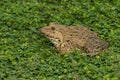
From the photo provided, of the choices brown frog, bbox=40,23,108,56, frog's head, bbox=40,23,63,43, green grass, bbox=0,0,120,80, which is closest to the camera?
green grass, bbox=0,0,120,80

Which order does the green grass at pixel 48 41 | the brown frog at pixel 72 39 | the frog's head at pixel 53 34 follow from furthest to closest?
the frog's head at pixel 53 34
the brown frog at pixel 72 39
the green grass at pixel 48 41

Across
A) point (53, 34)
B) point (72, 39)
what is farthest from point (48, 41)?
point (72, 39)

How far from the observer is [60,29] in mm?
8242

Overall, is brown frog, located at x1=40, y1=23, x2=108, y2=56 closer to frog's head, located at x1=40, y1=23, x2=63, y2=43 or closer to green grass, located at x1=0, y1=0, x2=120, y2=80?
frog's head, located at x1=40, y1=23, x2=63, y2=43

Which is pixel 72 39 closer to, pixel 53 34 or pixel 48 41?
Result: pixel 53 34

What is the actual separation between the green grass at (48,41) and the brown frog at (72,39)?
0.19 metres

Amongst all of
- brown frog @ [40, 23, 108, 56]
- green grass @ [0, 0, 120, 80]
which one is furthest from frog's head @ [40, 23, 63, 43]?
green grass @ [0, 0, 120, 80]

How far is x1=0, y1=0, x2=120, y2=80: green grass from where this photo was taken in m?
7.19

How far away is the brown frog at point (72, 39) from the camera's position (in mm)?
7973

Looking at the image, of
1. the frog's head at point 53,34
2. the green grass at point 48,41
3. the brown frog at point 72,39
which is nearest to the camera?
the green grass at point 48,41

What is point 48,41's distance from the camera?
8422mm

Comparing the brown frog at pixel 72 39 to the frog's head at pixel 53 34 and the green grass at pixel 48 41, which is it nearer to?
the frog's head at pixel 53 34

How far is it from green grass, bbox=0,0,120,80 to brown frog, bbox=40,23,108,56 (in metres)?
0.19

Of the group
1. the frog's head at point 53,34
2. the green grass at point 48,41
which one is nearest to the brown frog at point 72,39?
the frog's head at point 53,34
